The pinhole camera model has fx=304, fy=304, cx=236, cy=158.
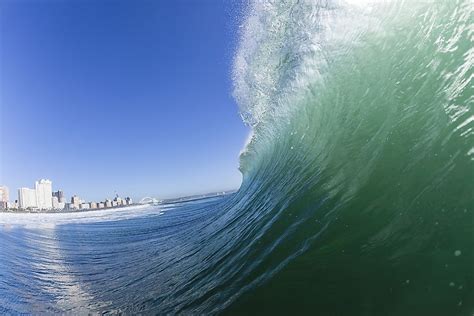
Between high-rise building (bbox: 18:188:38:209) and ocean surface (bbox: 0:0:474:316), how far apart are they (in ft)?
82.3

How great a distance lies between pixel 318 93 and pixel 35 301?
6807 mm

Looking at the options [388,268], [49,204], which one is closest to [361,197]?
[388,268]

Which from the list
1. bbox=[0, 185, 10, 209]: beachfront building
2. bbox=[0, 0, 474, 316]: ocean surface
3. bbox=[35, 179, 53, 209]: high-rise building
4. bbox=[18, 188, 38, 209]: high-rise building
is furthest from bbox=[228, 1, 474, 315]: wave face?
bbox=[0, 185, 10, 209]: beachfront building

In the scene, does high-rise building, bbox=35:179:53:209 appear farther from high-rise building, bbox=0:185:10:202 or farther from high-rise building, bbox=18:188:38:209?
high-rise building, bbox=0:185:10:202

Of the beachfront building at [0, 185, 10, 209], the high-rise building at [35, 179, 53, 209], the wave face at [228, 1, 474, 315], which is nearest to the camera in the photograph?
the wave face at [228, 1, 474, 315]

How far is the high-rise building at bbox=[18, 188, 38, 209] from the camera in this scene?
28672 mm

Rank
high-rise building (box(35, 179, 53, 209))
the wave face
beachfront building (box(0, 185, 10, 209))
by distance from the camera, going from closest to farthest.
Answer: the wave face, high-rise building (box(35, 179, 53, 209)), beachfront building (box(0, 185, 10, 209))

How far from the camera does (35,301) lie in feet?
17.3

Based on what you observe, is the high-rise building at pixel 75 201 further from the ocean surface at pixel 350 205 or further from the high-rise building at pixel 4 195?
the ocean surface at pixel 350 205

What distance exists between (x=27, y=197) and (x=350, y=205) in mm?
33968

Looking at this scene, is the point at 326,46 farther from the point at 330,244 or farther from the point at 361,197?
the point at 330,244

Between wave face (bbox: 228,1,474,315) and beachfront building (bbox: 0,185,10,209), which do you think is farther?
beachfront building (bbox: 0,185,10,209)

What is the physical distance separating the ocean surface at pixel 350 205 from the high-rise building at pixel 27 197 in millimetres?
25090

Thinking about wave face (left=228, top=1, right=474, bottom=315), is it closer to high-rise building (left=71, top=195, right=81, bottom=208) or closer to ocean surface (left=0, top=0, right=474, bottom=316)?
ocean surface (left=0, top=0, right=474, bottom=316)
